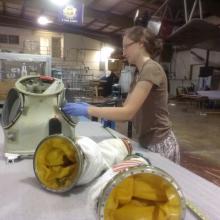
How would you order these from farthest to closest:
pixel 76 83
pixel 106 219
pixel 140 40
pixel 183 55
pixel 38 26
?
pixel 183 55 < pixel 38 26 < pixel 76 83 < pixel 140 40 < pixel 106 219

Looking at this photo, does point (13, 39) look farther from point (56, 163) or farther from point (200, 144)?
→ point (56, 163)

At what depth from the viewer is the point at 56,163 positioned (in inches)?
33.0

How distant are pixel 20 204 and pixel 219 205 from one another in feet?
1.88

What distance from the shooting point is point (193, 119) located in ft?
21.7

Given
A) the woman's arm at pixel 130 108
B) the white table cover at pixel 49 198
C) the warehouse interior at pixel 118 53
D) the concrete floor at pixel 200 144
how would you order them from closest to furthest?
the white table cover at pixel 49 198
the woman's arm at pixel 130 108
the warehouse interior at pixel 118 53
the concrete floor at pixel 200 144

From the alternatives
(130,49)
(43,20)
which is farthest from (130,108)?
(43,20)

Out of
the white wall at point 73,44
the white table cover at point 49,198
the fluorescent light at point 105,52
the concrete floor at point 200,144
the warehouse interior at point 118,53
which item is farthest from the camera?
the fluorescent light at point 105,52

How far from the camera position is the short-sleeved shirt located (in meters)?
1.25

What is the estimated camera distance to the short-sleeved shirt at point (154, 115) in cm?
125

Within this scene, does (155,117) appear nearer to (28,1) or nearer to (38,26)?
(28,1)

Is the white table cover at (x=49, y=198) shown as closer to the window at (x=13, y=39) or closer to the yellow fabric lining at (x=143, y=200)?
the yellow fabric lining at (x=143, y=200)

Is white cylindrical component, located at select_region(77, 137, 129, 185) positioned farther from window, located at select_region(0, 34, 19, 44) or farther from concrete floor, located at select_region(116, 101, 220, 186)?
window, located at select_region(0, 34, 19, 44)

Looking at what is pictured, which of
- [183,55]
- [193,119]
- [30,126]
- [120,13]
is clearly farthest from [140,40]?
[183,55]

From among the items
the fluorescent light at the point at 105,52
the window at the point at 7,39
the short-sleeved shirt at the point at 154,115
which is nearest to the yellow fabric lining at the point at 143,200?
the short-sleeved shirt at the point at 154,115
